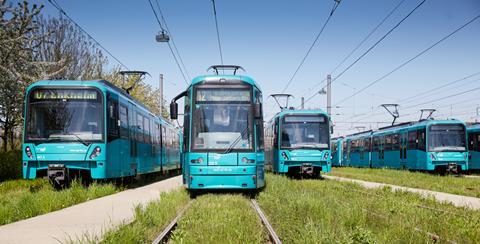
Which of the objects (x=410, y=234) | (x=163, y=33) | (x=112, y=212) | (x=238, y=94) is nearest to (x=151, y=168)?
(x=163, y=33)

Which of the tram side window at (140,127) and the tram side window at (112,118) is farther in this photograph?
the tram side window at (140,127)

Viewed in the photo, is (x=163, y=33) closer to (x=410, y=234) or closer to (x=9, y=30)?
(x=9, y=30)

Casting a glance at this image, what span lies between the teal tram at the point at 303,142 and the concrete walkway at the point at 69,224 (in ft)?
33.7

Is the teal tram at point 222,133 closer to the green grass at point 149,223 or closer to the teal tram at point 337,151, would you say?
the green grass at point 149,223

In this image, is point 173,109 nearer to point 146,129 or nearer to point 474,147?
point 146,129

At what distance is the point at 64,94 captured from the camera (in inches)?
600

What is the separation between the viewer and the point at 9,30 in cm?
1994

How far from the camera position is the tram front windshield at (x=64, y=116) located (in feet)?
49.0

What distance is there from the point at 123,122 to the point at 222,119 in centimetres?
485

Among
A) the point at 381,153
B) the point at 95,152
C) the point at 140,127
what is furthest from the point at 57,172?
the point at 381,153

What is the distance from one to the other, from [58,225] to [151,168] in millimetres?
14340

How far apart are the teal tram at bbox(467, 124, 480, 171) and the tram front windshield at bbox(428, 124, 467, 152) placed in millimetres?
4231

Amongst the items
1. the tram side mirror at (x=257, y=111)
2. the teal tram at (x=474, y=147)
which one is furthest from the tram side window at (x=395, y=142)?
the tram side mirror at (x=257, y=111)

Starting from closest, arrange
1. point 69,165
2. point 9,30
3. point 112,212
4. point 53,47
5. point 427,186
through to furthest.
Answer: point 112,212
point 69,165
point 427,186
point 9,30
point 53,47
